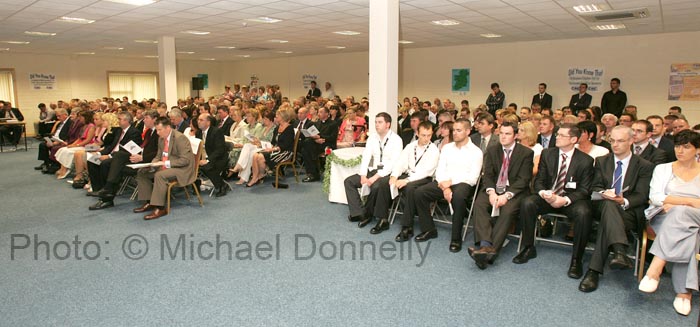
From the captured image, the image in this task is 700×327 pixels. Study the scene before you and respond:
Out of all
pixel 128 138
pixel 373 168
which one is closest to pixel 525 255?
pixel 373 168

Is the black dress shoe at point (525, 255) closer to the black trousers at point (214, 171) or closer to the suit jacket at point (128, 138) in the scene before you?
the black trousers at point (214, 171)

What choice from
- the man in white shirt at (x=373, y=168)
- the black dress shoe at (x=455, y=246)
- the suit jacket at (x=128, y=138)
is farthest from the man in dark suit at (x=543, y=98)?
the suit jacket at (x=128, y=138)

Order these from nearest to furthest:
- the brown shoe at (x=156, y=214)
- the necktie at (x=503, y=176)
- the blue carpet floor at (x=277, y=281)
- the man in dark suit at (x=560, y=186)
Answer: the blue carpet floor at (x=277, y=281)
the man in dark suit at (x=560, y=186)
the necktie at (x=503, y=176)
the brown shoe at (x=156, y=214)

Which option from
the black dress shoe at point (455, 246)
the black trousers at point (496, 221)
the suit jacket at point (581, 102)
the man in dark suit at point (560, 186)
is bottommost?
the black dress shoe at point (455, 246)

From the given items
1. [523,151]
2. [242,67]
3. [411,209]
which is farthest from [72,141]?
[242,67]

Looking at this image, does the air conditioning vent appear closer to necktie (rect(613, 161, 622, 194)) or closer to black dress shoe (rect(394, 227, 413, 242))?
necktie (rect(613, 161, 622, 194))

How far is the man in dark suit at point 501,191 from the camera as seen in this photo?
4062 mm

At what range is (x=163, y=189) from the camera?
5531 mm

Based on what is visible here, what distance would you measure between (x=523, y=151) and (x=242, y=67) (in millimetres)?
19362

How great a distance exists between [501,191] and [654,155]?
4.67 feet

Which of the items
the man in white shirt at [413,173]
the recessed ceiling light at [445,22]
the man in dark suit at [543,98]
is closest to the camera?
the man in white shirt at [413,173]

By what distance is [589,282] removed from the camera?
11.7 feet

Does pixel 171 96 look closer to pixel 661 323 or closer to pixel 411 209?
pixel 411 209

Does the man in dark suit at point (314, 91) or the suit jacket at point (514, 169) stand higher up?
the man in dark suit at point (314, 91)
